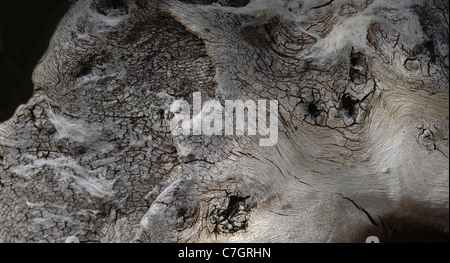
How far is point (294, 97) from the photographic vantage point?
1.33m

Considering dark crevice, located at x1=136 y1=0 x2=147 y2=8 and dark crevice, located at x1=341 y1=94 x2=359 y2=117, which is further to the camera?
dark crevice, located at x1=136 y1=0 x2=147 y2=8

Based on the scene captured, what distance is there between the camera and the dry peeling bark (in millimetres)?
1264

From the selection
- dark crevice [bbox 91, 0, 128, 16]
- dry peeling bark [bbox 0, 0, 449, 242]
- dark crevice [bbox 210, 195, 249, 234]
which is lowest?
dark crevice [bbox 210, 195, 249, 234]

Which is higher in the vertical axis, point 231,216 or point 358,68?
point 358,68

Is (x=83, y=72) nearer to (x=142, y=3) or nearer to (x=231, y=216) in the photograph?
(x=142, y=3)

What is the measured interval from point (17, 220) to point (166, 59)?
0.70m

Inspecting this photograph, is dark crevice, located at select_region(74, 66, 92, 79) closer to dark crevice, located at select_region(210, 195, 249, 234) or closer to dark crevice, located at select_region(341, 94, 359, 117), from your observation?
dark crevice, located at select_region(210, 195, 249, 234)

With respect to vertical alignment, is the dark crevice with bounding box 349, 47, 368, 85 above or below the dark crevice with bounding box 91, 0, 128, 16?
below

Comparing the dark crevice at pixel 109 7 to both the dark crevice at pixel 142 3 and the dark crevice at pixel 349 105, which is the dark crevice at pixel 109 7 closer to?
the dark crevice at pixel 142 3

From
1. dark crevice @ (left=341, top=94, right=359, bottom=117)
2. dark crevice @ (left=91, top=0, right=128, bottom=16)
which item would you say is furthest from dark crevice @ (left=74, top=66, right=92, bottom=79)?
dark crevice @ (left=341, top=94, right=359, bottom=117)

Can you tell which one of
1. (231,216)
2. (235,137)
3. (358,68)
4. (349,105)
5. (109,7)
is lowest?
(231,216)

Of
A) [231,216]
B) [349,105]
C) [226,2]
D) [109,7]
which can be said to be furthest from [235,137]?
[109,7]

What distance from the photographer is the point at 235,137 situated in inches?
50.8
